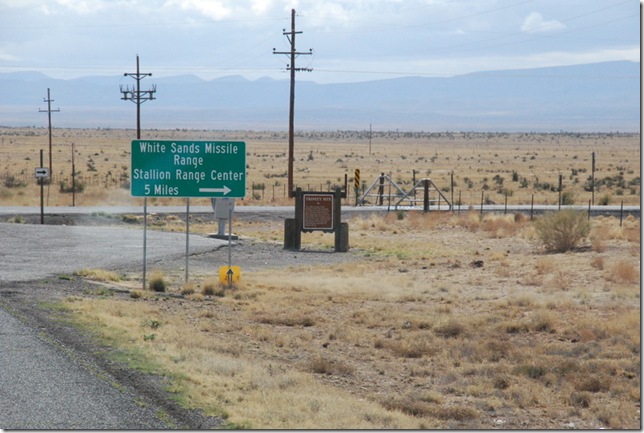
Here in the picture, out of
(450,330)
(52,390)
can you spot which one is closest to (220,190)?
(450,330)

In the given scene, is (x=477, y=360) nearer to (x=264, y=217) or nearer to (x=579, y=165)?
(x=264, y=217)

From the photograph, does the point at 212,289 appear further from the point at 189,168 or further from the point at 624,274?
the point at 624,274

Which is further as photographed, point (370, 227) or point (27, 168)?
point (27, 168)

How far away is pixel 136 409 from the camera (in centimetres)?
988

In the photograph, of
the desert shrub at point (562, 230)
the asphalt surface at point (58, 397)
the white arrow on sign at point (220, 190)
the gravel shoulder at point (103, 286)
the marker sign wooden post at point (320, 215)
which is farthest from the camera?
the marker sign wooden post at point (320, 215)

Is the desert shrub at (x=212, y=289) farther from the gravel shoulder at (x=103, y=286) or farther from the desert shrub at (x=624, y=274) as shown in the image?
the desert shrub at (x=624, y=274)

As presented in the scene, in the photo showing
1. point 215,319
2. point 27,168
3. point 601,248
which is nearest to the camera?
point 215,319

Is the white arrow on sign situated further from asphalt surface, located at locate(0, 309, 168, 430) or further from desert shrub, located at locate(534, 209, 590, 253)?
desert shrub, located at locate(534, 209, 590, 253)

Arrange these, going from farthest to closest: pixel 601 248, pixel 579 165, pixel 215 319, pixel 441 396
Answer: pixel 579 165 → pixel 601 248 → pixel 215 319 → pixel 441 396

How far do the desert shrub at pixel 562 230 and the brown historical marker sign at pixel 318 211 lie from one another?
6497mm

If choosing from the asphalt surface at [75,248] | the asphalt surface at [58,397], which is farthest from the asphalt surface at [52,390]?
the asphalt surface at [75,248]

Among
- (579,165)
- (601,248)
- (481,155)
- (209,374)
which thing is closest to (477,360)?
(209,374)

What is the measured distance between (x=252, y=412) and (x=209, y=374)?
6.71 feet

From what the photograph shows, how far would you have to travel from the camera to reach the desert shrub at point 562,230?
103 ft
